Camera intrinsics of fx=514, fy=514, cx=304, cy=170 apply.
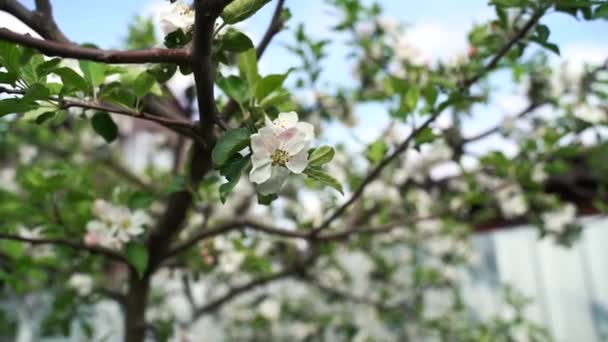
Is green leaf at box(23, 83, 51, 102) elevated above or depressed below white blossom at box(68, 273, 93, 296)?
below

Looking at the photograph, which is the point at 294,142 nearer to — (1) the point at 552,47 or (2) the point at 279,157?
(2) the point at 279,157

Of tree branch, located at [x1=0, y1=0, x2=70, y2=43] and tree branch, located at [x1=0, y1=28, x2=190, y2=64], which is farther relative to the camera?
tree branch, located at [x1=0, y1=0, x2=70, y2=43]

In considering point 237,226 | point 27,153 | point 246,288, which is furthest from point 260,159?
point 27,153

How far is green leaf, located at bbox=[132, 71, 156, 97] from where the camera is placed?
729mm

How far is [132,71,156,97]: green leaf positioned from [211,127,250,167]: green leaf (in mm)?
213

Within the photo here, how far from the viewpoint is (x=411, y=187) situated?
2.23m

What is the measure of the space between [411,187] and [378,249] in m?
0.60

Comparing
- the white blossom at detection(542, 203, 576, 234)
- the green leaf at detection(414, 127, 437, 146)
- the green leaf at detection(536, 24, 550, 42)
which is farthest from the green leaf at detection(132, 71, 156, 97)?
the white blossom at detection(542, 203, 576, 234)

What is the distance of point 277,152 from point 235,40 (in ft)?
0.51

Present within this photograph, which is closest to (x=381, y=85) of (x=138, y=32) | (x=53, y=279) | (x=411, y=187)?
(x=411, y=187)

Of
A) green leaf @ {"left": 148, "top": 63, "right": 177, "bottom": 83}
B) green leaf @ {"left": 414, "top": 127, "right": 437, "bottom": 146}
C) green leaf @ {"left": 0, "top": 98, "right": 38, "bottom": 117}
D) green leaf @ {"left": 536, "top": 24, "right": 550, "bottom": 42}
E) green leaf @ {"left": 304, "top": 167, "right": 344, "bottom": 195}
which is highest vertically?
green leaf @ {"left": 536, "top": 24, "right": 550, "bottom": 42}

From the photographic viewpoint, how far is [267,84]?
726 mm

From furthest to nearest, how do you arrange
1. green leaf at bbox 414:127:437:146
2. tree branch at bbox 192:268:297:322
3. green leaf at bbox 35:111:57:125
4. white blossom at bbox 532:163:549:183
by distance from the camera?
tree branch at bbox 192:268:297:322 → white blossom at bbox 532:163:549:183 → green leaf at bbox 414:127:437:146 → green leaf at bbox 35:111:57:125

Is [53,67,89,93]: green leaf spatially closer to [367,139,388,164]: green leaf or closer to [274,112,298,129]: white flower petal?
[274,112,298,129]: white flower petal
